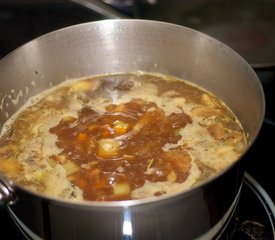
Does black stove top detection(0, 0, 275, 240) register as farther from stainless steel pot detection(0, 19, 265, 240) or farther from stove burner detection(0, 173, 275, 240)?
stainless steel pot detection(0, 19, 265, 240)

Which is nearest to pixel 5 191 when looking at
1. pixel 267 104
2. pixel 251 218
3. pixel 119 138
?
pixel 119 138

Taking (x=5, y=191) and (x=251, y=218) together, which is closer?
(x=5, y=191)

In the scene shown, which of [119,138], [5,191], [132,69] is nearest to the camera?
[5,191]

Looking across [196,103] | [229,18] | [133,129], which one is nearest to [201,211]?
[133,129]

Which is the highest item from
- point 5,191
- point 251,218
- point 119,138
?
point 5,191

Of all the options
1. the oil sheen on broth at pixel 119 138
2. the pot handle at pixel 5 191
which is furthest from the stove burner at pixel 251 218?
the pot handle at pixel 5 191

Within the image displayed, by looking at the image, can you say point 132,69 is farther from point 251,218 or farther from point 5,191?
point 5,191

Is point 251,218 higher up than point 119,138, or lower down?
lower down

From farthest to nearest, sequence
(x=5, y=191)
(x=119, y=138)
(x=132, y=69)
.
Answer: (x=132, y=69) → (x=119, y=138) → (x=5, y=191)
